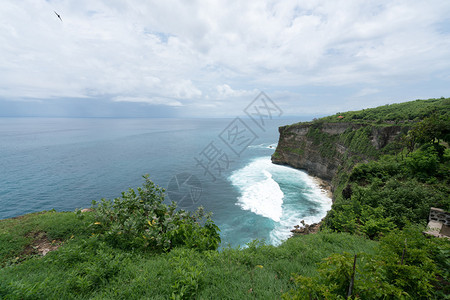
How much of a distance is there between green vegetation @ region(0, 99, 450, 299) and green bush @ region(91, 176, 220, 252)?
0.04 metres

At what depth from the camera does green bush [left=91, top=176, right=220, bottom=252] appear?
21.6 feet

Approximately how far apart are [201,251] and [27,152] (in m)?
68.1

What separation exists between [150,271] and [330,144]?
4242cm

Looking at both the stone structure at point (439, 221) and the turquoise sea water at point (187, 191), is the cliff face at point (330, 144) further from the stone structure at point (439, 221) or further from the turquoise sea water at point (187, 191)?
the stone structure at point (439, 221)

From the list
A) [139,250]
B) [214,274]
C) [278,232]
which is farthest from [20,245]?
[278,232]

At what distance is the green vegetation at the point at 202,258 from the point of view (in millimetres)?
3453

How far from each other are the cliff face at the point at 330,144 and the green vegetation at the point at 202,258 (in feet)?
63.9

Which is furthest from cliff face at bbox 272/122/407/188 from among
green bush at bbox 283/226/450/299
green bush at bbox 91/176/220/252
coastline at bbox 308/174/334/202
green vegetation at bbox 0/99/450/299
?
green bush at bbox 91/176/220/252

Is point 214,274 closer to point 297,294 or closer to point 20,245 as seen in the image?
point 297,294

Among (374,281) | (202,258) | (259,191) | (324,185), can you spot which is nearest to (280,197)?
(259,191)

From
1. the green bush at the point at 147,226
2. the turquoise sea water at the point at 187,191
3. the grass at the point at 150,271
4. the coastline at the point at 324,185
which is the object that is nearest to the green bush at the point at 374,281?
the grass at the point at 150,271

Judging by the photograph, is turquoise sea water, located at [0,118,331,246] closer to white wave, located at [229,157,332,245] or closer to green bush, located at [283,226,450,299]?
white wave, located at [229,157,332,245]

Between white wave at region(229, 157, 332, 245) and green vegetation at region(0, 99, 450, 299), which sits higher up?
green vegetation at region(0, 99, 450, 299)

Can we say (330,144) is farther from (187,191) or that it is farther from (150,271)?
(150,271)
